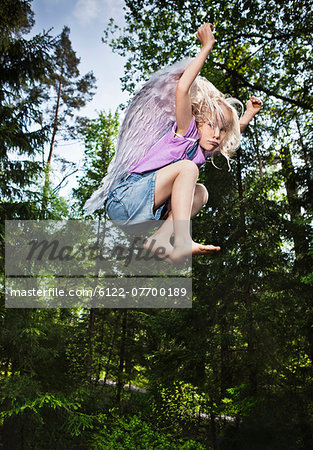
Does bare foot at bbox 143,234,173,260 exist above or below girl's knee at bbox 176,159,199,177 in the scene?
below

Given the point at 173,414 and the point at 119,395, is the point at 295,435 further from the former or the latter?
the point at 119,395

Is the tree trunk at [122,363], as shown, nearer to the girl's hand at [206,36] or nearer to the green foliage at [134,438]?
the green foliage at [134,438]

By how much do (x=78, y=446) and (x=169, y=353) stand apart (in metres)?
2.63

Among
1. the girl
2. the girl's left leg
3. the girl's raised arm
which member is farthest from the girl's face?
the girl's left leg

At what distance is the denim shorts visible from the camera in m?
1.50

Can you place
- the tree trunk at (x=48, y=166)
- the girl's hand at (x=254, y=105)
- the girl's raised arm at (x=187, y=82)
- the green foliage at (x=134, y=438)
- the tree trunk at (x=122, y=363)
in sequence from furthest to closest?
the tree trunk at (x=122, y=363)
the green foliage at (x=134, y=438)
the tree trunk at (x=48, y=166)
the girl's hand at (x=254, y=105)
the girl's raised arm at (x=187, y=82)

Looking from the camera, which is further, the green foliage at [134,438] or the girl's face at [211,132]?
the green foliage at [134,438]

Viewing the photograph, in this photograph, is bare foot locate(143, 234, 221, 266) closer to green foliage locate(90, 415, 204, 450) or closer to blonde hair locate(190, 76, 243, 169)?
blonde hair locate(190, 76, 243, 169)

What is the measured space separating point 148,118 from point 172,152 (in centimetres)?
22

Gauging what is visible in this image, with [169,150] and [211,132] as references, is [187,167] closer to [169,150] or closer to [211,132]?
[169,150]

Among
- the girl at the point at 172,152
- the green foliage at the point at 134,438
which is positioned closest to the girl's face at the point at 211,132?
the girl at the point at 172,152

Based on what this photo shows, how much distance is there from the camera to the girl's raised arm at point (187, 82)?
138 centimetres

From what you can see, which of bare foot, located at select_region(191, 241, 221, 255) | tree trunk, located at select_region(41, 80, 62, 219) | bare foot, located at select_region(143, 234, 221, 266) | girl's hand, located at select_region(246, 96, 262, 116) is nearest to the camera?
bare foot, located at select_region(143, 234, 221, 266)

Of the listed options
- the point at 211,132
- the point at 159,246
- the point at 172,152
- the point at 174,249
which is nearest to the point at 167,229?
the point at 159,246
